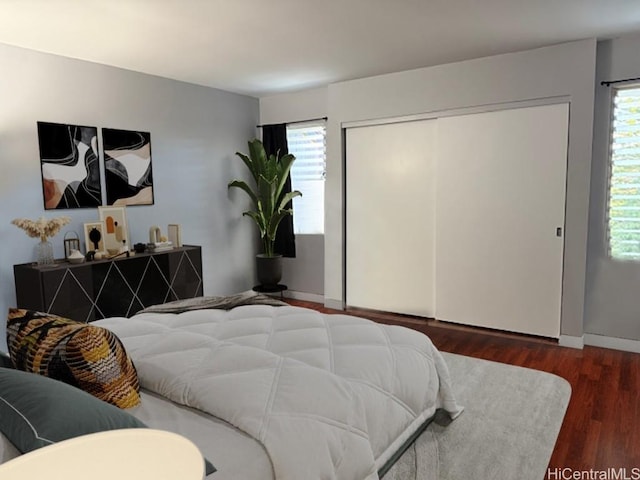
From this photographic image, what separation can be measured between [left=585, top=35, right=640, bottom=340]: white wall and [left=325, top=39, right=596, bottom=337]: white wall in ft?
0.50

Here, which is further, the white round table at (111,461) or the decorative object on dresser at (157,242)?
the decorative object on dresser at (157,242)

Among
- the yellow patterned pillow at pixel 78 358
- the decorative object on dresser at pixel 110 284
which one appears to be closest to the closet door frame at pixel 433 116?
the decorative object on dresser at pixel 110 284

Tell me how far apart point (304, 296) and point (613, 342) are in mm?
3168

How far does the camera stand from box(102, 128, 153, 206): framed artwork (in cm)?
409

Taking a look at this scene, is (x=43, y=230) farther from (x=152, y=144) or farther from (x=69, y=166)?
(x=152, y=144)

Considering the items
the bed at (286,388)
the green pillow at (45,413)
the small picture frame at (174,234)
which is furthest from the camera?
the small picture frame at (174,234)

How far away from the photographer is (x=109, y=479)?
0.46 meters

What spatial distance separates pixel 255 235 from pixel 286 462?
14.6 ft

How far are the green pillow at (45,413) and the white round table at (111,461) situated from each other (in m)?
0.68

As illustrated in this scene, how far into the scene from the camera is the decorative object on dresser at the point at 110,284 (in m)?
3.30

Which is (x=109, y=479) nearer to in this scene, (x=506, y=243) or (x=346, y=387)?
(x=346, y=387)

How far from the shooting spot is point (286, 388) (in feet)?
5.27

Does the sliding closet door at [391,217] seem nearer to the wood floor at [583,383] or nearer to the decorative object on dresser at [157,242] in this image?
the wood floor at [583,383]

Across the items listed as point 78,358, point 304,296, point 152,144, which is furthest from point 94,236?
point 78,358
